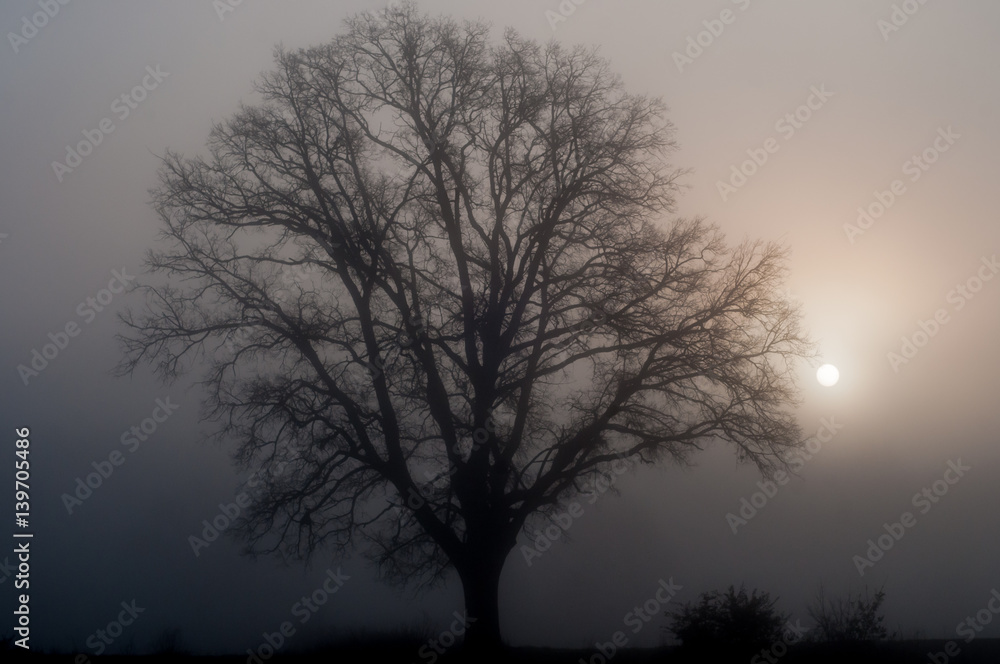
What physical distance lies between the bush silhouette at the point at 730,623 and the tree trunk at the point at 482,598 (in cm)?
319

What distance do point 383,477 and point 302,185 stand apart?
18.8ft

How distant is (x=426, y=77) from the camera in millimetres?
16172

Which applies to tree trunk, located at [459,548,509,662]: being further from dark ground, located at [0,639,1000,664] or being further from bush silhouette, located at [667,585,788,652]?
bush silhouette, located at [667,585,788,652]

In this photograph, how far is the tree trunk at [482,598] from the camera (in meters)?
14.8

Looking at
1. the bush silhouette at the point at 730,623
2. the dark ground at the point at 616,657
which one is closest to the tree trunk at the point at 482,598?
the dark ground at the point at 616,657

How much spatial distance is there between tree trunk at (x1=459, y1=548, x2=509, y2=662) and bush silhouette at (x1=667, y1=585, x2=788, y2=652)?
3.19 m

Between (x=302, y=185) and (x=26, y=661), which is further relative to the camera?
(x=302, y=185)

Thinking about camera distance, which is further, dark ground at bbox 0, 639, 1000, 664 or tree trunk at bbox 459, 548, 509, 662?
tree trunk at bbox 459, 548, 509, 662

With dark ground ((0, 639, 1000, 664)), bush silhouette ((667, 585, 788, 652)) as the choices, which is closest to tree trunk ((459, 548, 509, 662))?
dark ground ((0, 639, 1000, 664))

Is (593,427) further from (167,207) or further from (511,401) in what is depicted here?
(167,207)

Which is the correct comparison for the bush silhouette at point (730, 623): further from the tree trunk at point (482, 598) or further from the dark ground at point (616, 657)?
the tree trunk at point (482, 598)

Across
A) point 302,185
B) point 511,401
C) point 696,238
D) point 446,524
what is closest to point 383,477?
point 446,524

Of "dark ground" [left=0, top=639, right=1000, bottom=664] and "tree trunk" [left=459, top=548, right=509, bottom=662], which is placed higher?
"tree trunk" [left=459, top=548, right=509, bottom=662]

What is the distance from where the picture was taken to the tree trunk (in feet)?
48.4
